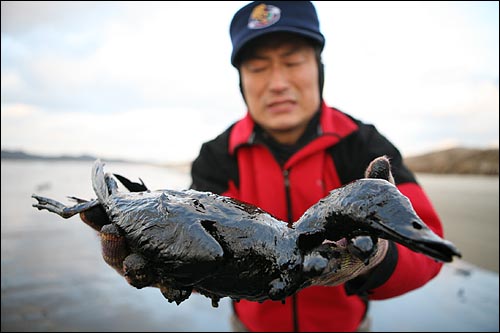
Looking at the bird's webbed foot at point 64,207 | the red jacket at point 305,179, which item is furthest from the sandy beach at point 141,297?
the bird's webbed foot at point 64,207

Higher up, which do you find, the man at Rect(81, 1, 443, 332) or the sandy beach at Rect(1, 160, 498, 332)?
the man at Rect(81, 1, 443, 332)

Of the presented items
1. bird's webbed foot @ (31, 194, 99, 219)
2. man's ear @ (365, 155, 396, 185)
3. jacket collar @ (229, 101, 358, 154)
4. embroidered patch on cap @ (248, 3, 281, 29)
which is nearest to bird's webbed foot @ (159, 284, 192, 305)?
bird's webbed foot @ (31, 194, 99, 219)

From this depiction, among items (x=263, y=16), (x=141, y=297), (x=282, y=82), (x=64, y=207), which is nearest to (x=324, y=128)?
(x=282, y=82)

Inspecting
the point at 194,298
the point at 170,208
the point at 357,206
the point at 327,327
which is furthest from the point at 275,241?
the point at 194,298

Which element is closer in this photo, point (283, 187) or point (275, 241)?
point (275, 241)

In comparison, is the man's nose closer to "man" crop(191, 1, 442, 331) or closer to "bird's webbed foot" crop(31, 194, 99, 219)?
"man" crop(191, 1, 442, 331)

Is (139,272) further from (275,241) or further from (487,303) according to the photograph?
(487,303)
